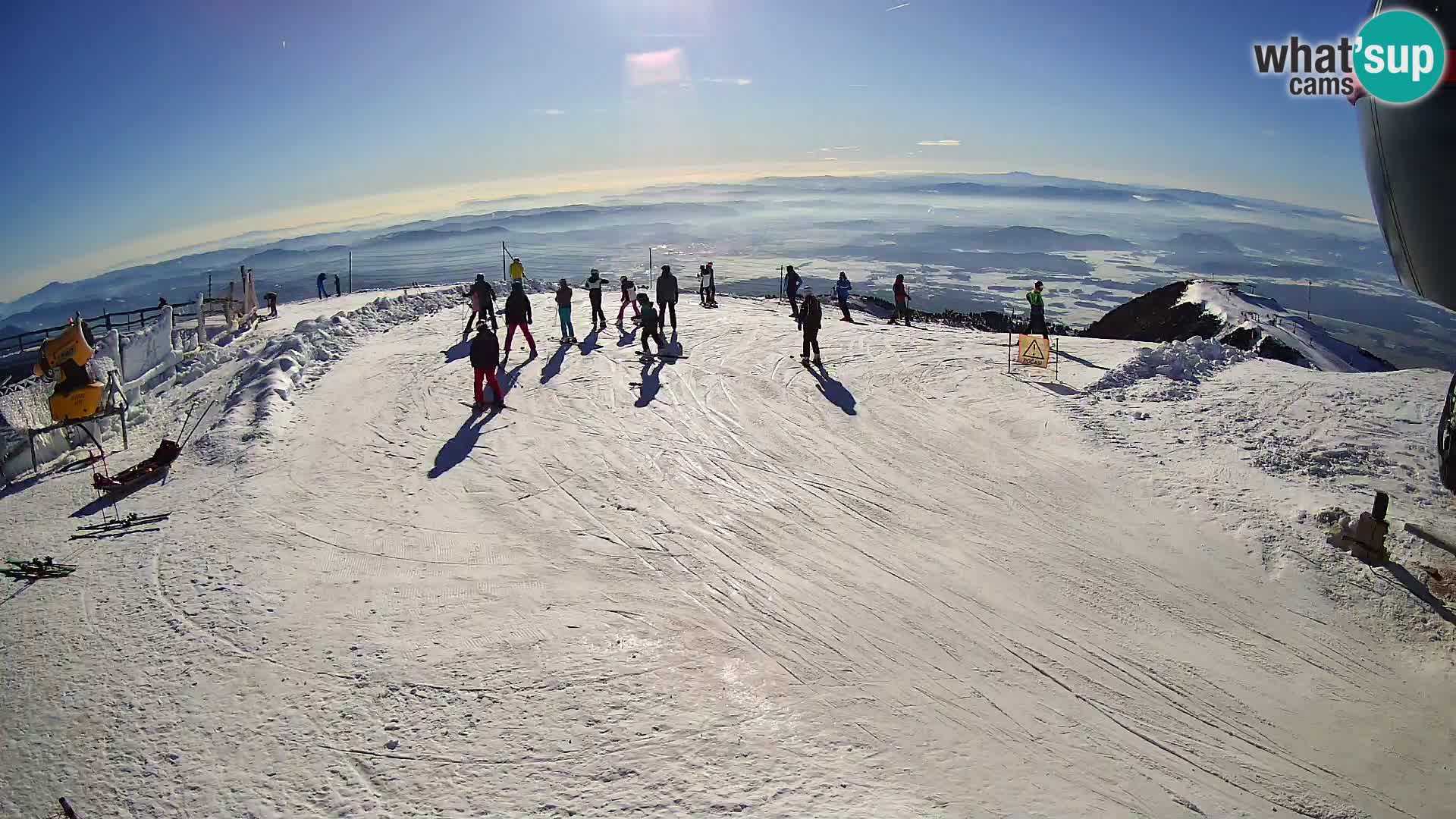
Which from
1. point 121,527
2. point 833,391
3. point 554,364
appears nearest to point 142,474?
point 121,527

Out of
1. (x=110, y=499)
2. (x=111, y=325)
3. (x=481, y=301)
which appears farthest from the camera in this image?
(x=111, y=325)

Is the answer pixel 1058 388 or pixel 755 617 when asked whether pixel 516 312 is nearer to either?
pixel 755 617

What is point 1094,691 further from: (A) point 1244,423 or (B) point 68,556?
(B) point 68,556

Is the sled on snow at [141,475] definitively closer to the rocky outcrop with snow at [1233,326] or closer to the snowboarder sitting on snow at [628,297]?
the snowboarder sitting on snow at [628,297]

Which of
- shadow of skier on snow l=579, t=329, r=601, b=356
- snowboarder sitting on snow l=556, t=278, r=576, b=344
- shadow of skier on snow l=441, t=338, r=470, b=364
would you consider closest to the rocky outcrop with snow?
shadow of skier on snow l=579, t=329, r=601, b=356

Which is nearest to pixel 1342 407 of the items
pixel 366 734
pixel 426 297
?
pixel 366 734

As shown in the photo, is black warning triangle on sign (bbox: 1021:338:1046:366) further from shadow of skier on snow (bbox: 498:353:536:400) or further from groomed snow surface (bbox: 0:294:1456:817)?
shadow of skier on snow (bbox: 498:353:536:400)

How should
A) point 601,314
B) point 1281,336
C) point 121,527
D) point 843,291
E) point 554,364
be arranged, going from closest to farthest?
point 121,527 < point 554,364 < point 601,314 < point 1281,336 < point 843,291
